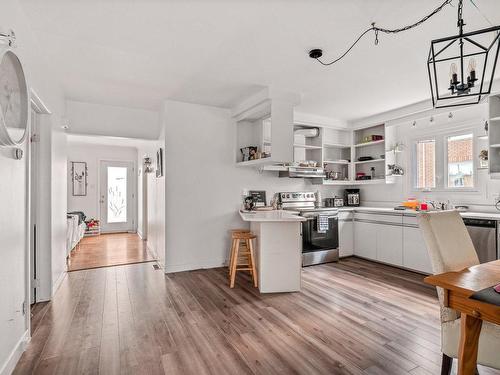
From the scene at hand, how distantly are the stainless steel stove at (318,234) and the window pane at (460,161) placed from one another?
5.79 ft

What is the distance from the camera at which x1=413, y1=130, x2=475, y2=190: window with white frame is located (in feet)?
12.9

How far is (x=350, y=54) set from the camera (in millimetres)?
2641

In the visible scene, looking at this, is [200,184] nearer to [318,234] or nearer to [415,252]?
[318,234]

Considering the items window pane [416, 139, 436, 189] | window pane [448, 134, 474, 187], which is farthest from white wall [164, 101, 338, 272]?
window pane [448, 134, 474, 187]

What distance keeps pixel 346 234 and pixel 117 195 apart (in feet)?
20.6

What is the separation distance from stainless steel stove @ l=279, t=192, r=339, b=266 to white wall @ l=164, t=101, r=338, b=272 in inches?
39.0

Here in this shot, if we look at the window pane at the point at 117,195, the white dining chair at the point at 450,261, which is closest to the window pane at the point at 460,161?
the white dining chair at the point at 450,261

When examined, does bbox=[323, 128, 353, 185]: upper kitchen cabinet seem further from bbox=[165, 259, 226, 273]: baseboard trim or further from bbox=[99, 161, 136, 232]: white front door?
bbox=[99, 161, 136, 232]: white front door

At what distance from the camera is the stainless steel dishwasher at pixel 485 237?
10.3 ft

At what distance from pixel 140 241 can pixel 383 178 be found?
5356 millimetres

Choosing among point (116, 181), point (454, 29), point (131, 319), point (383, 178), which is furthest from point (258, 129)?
point (116, 181)

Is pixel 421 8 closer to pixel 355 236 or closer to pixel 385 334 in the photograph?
pixel 385 334


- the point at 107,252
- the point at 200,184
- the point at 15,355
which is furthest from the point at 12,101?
the point at 107,252

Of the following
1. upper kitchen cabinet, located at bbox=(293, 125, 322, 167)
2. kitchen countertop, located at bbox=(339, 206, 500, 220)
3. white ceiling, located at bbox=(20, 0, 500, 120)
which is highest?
white ceiling, located at bbox=(20, 0, 500, 120)
